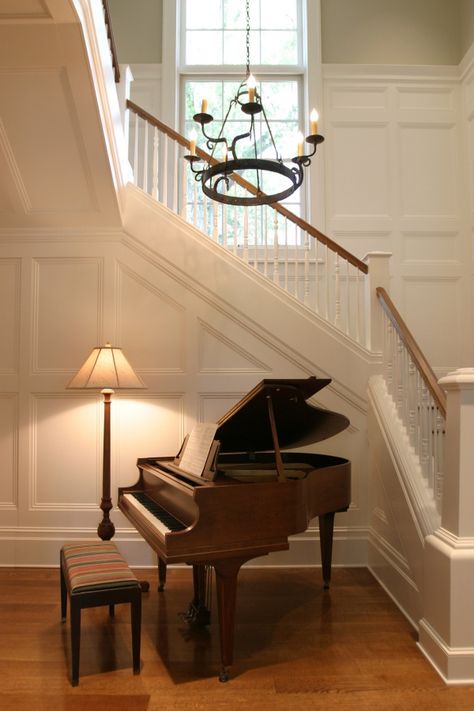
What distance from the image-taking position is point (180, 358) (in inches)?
173

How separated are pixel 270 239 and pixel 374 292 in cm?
198

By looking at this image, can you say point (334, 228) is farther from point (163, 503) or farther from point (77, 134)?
point (163, 503)

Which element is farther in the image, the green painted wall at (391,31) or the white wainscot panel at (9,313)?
the green painted wall at (391,31)

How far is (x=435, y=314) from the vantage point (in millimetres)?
5883

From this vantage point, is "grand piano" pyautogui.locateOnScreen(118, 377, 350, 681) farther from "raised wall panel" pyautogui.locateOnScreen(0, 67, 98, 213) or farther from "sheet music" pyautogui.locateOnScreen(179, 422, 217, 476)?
"raised wall panel" pyautogui.locateOnScreen(0, 67, 98, 213)

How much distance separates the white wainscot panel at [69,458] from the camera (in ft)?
14.1

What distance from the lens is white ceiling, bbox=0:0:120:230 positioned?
9.59ft

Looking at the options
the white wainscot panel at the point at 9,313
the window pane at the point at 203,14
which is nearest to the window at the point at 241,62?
the window pane at the point at 203,14

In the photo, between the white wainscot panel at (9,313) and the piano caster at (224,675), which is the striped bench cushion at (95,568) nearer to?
the piano caster at (224,675)

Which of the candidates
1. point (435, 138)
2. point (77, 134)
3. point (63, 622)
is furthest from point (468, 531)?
point (435, 138)

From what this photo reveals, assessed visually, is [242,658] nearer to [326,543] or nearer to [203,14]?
[326,543]

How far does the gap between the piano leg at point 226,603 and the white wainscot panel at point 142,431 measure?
6.01 ft

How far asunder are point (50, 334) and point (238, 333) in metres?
1.47

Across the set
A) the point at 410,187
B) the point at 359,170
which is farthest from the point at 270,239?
the point at 410,187
